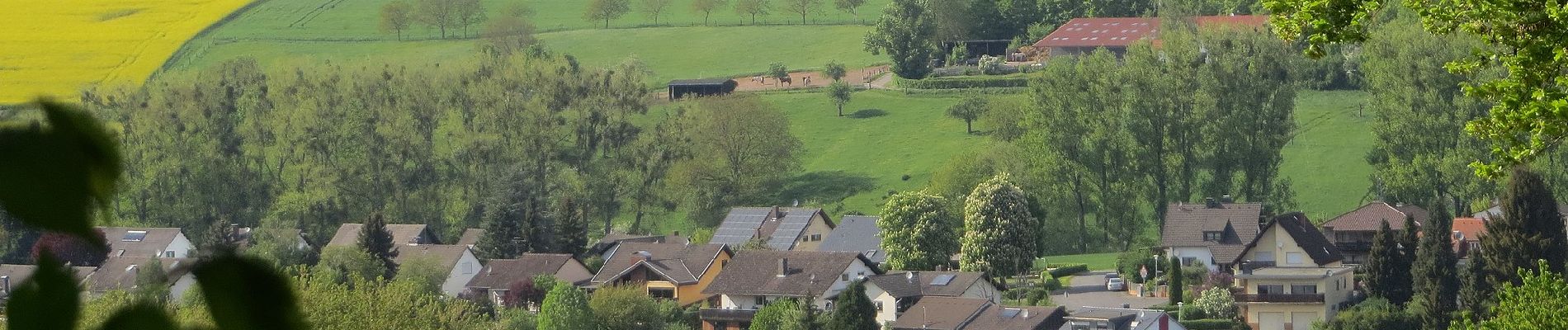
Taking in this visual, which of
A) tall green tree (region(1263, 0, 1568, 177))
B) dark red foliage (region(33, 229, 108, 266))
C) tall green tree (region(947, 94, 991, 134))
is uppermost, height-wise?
dark red foliage (region(33, 229, 108, 266))

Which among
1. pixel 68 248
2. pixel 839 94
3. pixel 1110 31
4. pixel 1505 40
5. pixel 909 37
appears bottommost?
pixel 839 94

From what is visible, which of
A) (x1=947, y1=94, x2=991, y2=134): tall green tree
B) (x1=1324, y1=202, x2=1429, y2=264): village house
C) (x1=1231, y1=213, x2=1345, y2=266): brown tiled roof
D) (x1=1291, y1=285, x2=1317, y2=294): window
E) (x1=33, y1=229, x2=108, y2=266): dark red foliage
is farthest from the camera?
(x1=947, y1=94, x2=991, y2=134): tall green tree


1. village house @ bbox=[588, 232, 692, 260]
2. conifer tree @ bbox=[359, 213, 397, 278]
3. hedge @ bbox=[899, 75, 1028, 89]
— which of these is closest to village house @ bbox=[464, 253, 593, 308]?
village house @ bbox=[588, 232, 692, 260]

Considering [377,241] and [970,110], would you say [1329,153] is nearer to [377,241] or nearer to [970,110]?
[970,110]

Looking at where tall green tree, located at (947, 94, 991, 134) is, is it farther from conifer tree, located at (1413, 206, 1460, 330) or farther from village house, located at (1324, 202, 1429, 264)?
conifer tree, located at (1413, 206, 1460, 330)

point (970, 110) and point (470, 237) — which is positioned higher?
point (970, 110)

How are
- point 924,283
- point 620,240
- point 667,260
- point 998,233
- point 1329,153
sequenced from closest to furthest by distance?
1. point 924,283
2. point 998,233
3. point 667,260
4. point 620,240
5. point 1329,153

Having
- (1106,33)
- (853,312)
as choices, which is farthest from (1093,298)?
(1106,33)
